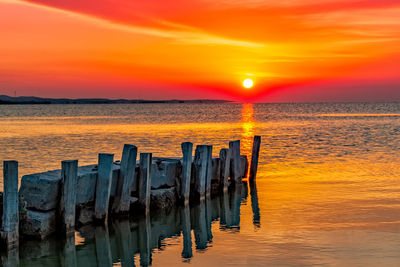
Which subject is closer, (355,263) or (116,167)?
(355,263)

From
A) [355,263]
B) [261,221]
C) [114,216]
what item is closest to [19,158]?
[114,216]

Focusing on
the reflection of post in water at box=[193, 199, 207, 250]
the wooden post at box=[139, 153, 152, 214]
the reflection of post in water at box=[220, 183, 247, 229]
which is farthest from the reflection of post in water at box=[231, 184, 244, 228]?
the wooden post at box=[139, 153, 152, 214]

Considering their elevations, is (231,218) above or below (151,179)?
below

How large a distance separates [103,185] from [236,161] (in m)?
6.17

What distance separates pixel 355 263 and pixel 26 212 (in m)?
6.12

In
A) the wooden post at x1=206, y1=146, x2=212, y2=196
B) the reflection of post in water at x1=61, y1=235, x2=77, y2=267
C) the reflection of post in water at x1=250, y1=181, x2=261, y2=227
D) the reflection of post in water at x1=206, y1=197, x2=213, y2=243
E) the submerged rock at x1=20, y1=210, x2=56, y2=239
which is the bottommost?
the reflection of post in water at x1=61, y1=235, x2=77, y2=267

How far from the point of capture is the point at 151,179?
1306cm

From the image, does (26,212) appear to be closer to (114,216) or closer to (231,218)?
(114,216)

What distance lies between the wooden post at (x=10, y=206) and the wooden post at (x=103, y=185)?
6.87 ft

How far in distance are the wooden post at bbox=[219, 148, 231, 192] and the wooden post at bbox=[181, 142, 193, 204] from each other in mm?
2166

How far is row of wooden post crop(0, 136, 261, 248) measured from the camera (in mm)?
9273

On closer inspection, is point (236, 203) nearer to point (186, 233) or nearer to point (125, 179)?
point (186, 233)

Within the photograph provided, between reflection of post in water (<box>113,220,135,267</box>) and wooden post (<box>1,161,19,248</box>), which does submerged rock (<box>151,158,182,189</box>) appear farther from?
wooden post (<box>1,161,19,248</box>)

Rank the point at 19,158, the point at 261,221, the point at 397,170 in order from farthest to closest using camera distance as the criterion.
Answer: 1. the point at 19,158
2. the point at 397,170
3. the point at 261,221
